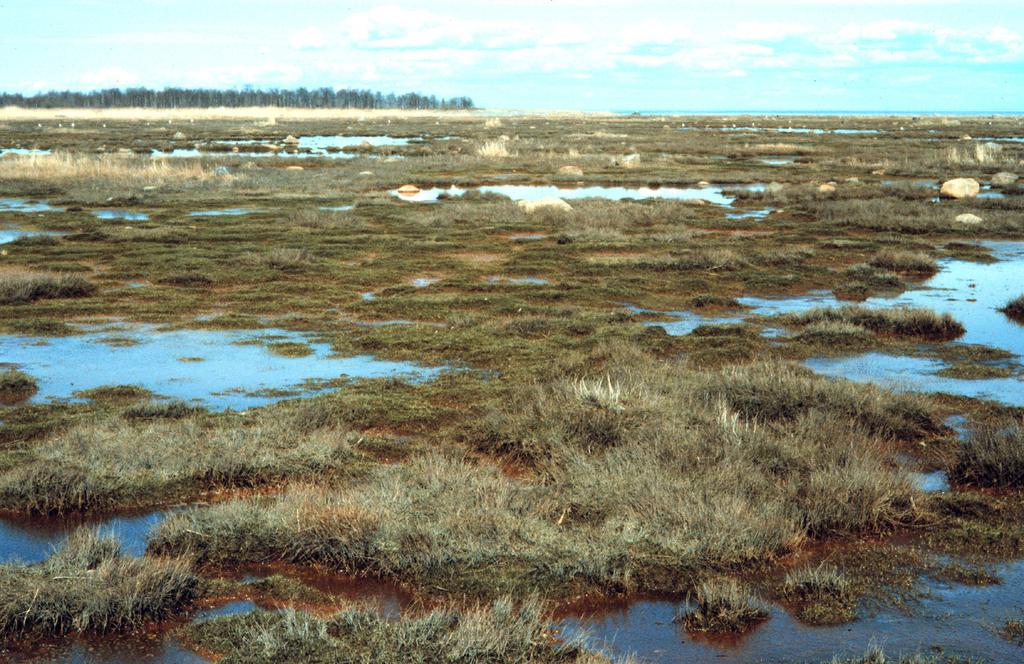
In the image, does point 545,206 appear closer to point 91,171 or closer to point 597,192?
point 597,192

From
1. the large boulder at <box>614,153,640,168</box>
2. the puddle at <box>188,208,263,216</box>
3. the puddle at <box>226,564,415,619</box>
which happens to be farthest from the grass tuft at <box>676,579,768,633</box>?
the large boulder at <box>614,153,640,168</box>

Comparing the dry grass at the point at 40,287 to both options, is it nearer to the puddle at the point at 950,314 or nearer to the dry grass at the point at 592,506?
the puddle at the point at 950,314

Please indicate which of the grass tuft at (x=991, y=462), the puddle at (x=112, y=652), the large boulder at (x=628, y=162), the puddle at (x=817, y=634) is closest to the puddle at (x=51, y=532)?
the puddle at (x=112, y=652)

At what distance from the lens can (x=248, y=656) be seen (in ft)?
15.7

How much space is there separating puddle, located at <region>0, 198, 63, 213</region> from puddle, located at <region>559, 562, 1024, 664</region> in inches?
1090

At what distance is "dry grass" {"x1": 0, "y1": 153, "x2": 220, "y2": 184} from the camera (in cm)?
3591

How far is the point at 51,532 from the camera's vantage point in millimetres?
6656

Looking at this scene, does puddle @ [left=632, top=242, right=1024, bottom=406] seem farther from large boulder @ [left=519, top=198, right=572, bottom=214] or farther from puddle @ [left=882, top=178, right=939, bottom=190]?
puddle @ [left=882, top=178, right=939, bottom=190]

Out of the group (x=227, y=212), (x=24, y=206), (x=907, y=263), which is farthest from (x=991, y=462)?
(x=24, y=206)

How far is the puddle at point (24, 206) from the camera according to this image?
1104 inches

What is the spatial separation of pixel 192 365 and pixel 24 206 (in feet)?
71.3

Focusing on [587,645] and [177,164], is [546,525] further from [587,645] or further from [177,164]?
[177,164]

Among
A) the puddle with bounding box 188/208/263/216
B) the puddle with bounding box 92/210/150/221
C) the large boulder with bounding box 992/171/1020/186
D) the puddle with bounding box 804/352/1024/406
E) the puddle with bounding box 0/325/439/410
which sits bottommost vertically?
the puddle with bounding box 0/325/439/410

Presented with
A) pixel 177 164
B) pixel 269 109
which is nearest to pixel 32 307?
pixel 177 164
